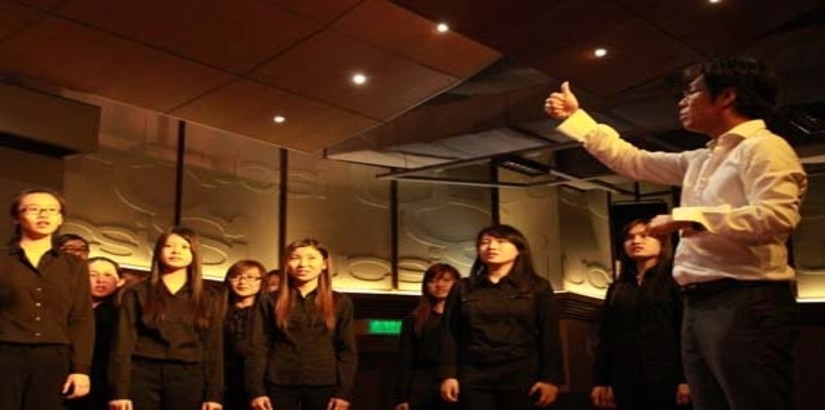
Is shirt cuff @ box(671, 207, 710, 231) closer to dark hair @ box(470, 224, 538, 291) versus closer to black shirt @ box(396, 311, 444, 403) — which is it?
dark hair @ box(470, 224, 538, 291)

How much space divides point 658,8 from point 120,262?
456 centimetres

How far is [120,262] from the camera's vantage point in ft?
22.0

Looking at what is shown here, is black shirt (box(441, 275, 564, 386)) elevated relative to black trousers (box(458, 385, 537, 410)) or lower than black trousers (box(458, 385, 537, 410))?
elevated

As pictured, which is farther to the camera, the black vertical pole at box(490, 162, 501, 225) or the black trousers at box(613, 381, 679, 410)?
the black vertical pole at box(490, 162, 501, 225)

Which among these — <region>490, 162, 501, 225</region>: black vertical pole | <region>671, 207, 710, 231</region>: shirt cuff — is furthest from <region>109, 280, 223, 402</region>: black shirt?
<region>490, 162, 501, 225</region>: black vertical pole

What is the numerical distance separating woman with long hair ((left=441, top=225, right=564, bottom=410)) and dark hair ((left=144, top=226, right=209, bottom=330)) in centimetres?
103

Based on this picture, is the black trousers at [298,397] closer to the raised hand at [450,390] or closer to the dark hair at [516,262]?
the raised hand at [450,390]

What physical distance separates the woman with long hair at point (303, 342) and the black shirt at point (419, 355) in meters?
0.59

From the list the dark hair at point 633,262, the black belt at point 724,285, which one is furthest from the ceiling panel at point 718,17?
the black belt at point 724,285

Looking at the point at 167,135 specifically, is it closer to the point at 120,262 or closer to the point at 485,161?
the point at 120,262

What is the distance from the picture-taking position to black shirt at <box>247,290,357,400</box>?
3516 millimetres

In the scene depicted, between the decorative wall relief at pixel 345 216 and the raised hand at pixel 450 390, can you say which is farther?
the decorative wall relief at pixel 345 216

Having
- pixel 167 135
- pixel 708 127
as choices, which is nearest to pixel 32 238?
pixel 708 127

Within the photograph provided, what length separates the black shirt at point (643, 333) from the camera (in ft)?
11.0
